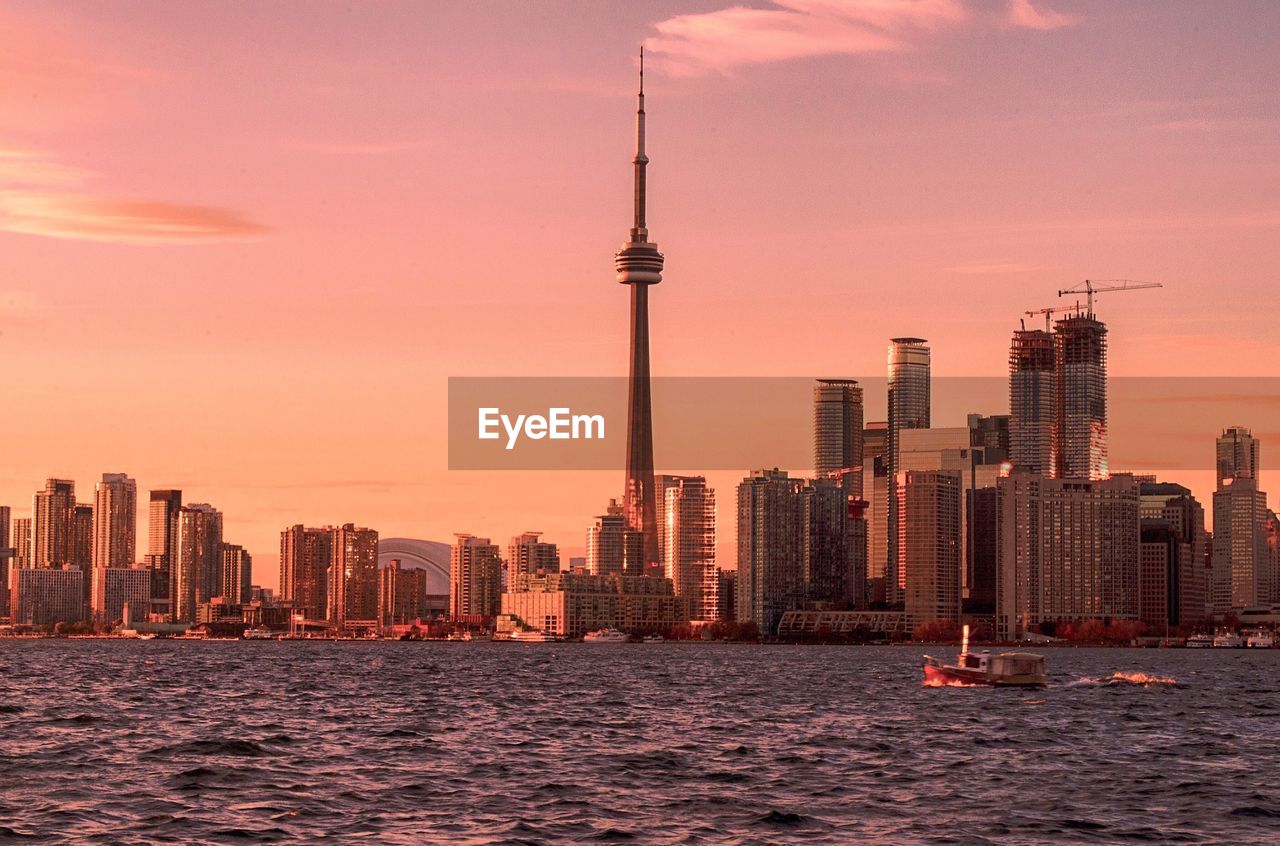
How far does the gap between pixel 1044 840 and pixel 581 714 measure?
2546 inches

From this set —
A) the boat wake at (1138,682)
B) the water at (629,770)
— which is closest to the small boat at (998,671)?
the water at (629,770)

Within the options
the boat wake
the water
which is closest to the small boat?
the water

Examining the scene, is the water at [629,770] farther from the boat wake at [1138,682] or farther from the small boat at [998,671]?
the boat wake at [1138,682]

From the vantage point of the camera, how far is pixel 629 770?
85062 millimetres

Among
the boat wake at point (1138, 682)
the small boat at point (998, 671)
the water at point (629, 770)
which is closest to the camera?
the water at point (629, 770)

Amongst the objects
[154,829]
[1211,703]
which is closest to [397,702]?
[1211,703]

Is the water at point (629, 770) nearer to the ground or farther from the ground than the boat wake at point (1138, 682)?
farther from the ground

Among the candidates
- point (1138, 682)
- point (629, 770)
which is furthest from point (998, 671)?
point (629, 770)

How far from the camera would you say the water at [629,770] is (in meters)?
66.9

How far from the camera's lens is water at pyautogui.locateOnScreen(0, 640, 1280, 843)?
66875mm

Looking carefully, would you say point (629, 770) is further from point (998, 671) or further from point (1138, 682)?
point (1138, 682)

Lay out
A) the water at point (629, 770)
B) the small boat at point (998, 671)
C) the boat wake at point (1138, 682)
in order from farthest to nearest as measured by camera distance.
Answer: the boat wake at point (1138, 682)
the small boat at point (998, 671)
the water at point (629, 770)

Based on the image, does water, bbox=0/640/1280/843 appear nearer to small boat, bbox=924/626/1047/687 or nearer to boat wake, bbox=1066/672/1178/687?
small boat, bbox=924/626/1047/687

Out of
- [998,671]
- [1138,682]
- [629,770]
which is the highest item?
[629,770]
